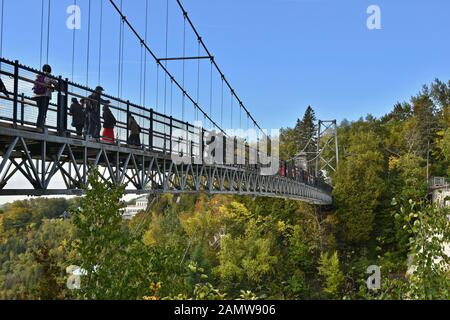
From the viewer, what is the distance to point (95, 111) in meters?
8.31

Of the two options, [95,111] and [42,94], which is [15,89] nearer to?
[42,94]

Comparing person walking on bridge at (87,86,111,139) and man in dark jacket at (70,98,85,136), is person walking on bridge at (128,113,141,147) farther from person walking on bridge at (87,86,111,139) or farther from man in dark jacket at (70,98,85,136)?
man in dark jacket at (70,98,85,136)

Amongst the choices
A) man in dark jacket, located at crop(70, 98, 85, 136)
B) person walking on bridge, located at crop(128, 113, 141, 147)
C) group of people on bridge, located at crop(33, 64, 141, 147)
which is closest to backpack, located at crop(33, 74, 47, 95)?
group of people on bridge, located at crop(33, 64, 141, 147)

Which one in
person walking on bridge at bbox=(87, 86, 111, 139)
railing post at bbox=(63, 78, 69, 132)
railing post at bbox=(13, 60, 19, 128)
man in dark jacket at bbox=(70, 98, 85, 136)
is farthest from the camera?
person walking on bridge at bbox=(87, 86, 111, 139)

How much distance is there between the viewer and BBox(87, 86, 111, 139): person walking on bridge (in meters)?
8.18

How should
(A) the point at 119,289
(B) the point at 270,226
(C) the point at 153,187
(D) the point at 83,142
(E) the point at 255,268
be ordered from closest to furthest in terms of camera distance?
(A) the point at 119,289 < (D) the point at 83,142 < (C) the point at 153,187 < (E) the point at 255,268 < (B) the point at 270,226

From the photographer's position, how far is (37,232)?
41.6 m

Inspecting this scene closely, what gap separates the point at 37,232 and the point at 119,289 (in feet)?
132

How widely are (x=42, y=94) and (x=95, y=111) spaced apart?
1.47 metres

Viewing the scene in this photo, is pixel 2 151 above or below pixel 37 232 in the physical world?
above

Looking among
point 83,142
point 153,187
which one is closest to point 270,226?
point 153,187

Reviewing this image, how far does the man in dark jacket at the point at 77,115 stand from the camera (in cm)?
771

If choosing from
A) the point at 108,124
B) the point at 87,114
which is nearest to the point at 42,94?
the point at 87,114

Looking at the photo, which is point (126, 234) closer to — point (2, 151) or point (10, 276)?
point (2, 151)
